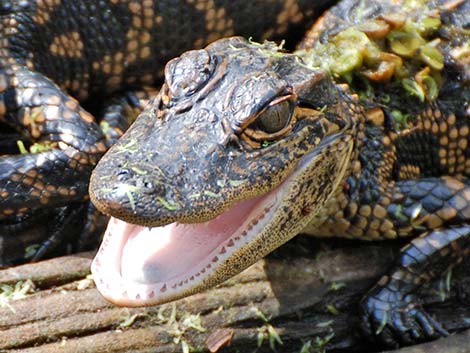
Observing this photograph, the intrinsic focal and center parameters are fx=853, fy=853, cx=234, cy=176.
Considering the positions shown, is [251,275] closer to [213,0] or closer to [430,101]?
[430,101]

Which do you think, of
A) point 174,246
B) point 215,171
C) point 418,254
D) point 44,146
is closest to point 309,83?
point 215,171

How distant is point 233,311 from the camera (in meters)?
3.59

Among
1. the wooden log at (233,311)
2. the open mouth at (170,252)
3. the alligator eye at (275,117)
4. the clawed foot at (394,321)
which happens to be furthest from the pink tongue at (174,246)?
the clawed foot at (394,321)

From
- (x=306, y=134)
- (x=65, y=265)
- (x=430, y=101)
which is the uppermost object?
(x=306, y=134)

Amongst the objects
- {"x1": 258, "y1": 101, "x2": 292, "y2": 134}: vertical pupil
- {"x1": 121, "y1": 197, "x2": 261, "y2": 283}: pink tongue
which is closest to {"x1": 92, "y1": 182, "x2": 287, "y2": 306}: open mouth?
{"x1": 121, "y1": 197, "x2": 261, "y2": 283}: pink tongue

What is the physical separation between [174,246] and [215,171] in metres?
0.34

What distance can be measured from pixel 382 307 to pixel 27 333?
1507 millimetres

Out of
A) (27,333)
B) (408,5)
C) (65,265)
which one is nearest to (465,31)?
(408,5)

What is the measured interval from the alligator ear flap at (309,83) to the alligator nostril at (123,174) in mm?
827

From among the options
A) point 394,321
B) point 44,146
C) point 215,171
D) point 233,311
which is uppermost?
point 215,171

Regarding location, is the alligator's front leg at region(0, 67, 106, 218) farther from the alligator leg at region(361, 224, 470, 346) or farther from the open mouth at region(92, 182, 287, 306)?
the alligator leg at region(361, 224, 470, 346)

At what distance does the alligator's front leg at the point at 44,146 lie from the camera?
392 cm

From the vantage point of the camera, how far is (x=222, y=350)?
138 inches

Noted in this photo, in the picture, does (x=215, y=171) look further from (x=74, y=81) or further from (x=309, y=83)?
(x=74, y=81)
